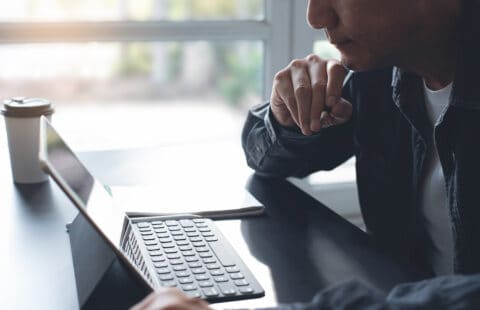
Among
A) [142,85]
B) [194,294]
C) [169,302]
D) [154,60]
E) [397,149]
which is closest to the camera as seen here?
[169,302]

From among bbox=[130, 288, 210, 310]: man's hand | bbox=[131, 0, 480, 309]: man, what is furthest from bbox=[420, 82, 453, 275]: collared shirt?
bbox=[130, 288, 210, 310]: man's hand

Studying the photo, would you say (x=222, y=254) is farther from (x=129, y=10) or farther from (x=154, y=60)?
(x=154, y=60)

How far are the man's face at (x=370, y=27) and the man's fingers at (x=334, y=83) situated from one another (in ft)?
0.19

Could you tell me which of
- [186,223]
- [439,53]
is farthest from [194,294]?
[439,53]

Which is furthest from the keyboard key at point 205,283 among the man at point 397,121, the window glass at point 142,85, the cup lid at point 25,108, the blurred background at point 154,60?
the window glass at point 142,85

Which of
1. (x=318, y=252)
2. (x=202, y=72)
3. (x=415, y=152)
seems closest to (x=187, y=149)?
(x=415, y=152)

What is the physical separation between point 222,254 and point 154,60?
1506mm

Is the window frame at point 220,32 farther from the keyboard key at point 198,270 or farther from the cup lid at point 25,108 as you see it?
the keyboard key at point 198,270

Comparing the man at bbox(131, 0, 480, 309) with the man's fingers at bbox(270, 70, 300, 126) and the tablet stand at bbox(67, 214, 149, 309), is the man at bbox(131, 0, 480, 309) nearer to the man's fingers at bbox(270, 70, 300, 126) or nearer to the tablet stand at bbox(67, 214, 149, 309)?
the man's fingers at bbox(270, 70, 300, 126)

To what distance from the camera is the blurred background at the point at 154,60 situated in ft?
6.47

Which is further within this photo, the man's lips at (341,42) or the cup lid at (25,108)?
the cup lid at (25,108)

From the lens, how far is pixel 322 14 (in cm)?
108

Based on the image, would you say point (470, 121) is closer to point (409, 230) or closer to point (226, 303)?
point (409, 230)

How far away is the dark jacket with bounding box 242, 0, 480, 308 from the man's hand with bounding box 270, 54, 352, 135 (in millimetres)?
94
